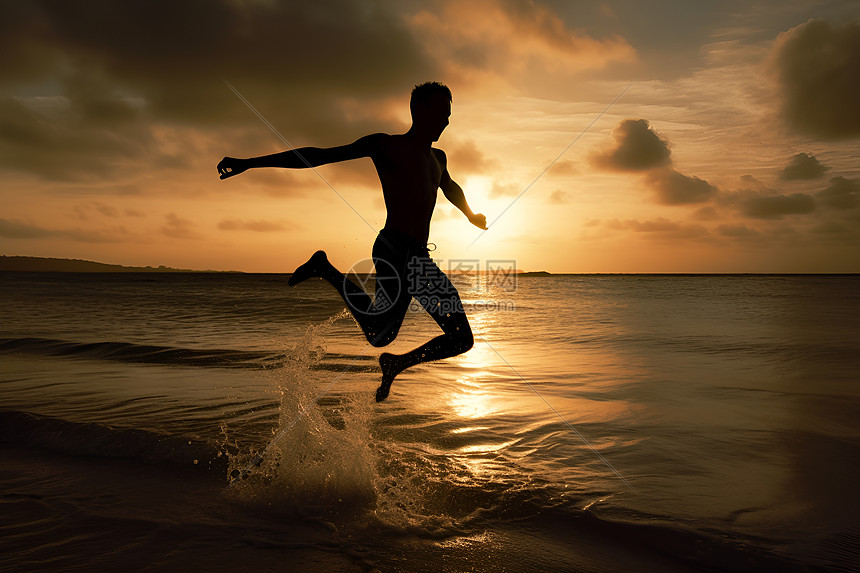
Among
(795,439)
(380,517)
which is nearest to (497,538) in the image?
(380,517)

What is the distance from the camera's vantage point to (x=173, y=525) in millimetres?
3650

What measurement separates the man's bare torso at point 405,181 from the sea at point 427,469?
1.79 metres

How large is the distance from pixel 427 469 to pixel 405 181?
2.45m

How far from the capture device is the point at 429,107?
4.29m

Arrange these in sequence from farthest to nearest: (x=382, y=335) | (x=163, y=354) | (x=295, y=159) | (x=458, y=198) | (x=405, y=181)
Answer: (x=163, y=354)
(x=458, y=198)
(x=382, y=335)
(x=405, y=181)
(x=295, y=159)

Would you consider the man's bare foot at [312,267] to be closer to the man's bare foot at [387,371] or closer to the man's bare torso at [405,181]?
the man's bare torso at [405,181]

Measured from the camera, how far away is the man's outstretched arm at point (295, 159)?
3.91m

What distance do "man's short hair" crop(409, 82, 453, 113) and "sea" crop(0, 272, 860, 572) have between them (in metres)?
2.47

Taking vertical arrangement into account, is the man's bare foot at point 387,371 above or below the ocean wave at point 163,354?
above

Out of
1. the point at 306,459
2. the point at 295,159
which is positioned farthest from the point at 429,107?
the point at 306,459

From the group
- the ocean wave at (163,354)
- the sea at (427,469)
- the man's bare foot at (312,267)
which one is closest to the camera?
the sea at (427,469)

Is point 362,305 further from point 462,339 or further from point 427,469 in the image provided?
point 427,469

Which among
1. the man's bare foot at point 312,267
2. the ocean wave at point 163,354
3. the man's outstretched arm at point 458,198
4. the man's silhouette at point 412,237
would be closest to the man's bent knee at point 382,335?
the man's silhouette at point 412,237

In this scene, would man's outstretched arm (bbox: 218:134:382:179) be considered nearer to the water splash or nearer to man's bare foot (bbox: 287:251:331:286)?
man's bare foot (bbox: 287:251:331:286)
